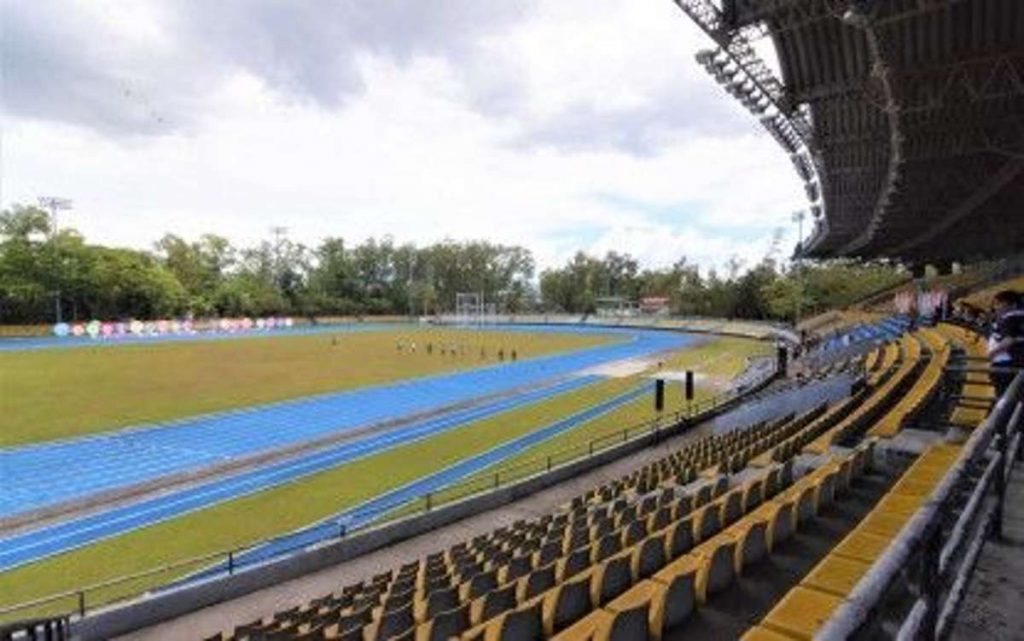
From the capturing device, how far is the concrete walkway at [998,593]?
367 cm

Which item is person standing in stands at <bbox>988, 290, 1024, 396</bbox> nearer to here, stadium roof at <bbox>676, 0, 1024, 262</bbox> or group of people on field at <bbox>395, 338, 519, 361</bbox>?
stadium roof at <bbox>676, 0, 1024, 262</bbox>

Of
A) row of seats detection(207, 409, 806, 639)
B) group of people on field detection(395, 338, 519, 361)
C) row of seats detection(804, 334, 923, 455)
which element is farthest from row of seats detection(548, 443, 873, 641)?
group of people on field detection(395, 338, 519, 361)

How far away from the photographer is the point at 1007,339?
299 inches

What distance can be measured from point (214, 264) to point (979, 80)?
12847 cm

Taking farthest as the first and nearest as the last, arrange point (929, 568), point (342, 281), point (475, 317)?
point (342, 281)
point (475, 317)
point (929, 568)

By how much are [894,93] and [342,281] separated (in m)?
123

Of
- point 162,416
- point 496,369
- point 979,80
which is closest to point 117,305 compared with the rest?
point 496,369

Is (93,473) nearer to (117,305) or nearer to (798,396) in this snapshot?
(798,396)

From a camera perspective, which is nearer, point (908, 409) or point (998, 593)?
point (998, 593)

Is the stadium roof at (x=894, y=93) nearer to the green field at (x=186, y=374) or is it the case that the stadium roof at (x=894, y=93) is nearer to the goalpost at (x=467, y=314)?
the green field at (x=186, y=374)

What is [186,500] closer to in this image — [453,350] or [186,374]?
[186,374]

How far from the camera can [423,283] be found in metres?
142

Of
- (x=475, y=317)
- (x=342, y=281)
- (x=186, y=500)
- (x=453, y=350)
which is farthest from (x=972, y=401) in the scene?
(x=342, y=281)

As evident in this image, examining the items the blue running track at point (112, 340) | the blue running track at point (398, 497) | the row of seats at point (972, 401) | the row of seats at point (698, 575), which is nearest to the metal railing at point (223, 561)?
the blue running track at point (398, 497)
